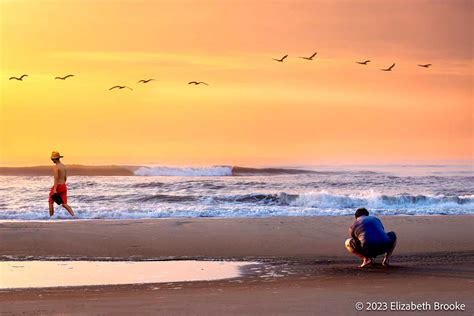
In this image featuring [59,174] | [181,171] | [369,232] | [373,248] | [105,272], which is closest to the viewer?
[105,272]

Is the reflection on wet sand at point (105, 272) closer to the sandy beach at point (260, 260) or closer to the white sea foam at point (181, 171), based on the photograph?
the sandy beach at point (260, 260)

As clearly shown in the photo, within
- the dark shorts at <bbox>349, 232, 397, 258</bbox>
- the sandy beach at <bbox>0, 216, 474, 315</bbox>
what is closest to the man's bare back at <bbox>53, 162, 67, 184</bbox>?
the sandy beach at <bbox>0, 216, 474, 315</bbox>

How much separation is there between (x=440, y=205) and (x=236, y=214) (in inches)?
318

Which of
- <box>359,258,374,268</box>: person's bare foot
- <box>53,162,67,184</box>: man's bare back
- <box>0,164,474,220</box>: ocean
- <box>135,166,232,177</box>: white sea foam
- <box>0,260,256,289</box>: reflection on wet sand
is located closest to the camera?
<box>0,260,256,289</box>: reflection on wet sand

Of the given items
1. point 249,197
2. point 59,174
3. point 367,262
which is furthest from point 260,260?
point 249,197

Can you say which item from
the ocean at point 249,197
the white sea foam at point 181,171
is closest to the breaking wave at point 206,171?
the white sea foam at point 181,171

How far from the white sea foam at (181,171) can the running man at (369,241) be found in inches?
1610

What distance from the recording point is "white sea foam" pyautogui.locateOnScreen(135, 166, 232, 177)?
56531 millimetres

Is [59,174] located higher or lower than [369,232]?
higher

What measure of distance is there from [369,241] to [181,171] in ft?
138

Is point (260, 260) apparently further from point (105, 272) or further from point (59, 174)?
point (59, 174)

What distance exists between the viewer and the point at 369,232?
49.1 feet

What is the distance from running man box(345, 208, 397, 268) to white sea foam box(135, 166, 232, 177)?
40.9 m

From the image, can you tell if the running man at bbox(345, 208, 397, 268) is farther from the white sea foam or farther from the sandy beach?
the white sea foam
